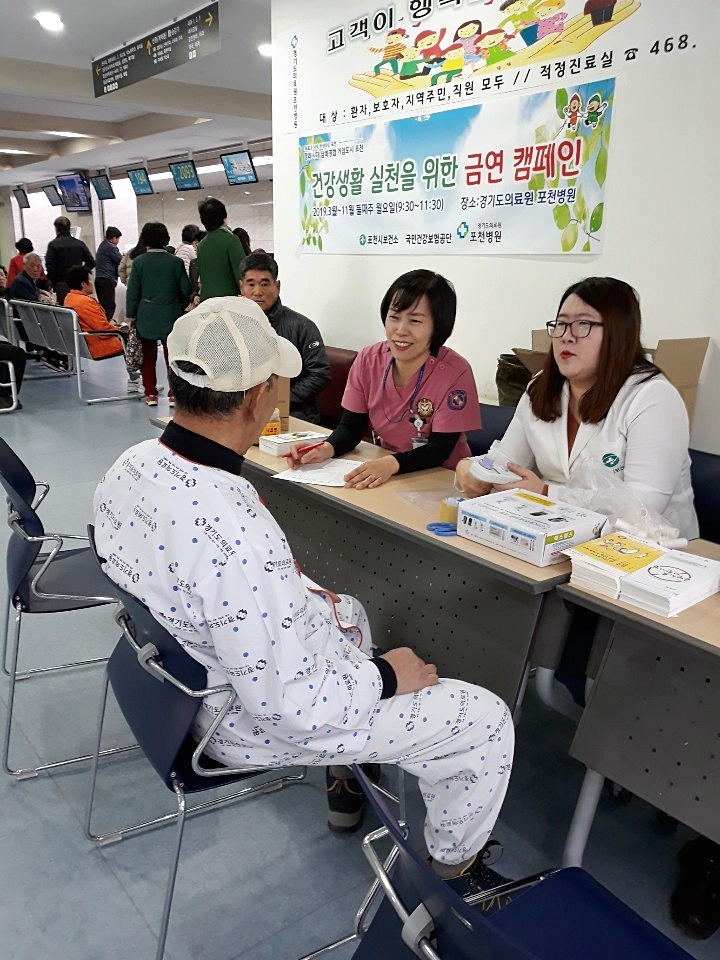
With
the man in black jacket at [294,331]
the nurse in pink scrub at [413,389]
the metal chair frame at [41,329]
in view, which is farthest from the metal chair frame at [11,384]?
the nurse in pink scrub at [413,389]

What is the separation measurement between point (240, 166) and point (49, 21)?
485 cm

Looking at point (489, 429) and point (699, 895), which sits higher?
point (489, 429)

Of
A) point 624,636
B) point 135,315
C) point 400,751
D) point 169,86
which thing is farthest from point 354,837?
point 169,86

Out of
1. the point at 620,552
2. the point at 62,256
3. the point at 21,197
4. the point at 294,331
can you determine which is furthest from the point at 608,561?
the point at 21,197

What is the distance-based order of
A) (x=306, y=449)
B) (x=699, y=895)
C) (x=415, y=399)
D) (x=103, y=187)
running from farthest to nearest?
(x=103, y=187) → (x=415, y=399) → (x=306, y=449) → (x=699, y=895)

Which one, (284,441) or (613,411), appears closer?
(613,411)

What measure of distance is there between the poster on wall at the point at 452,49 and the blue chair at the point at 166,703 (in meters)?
2.60

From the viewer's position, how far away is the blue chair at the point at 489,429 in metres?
2.84

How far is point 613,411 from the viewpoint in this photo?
1951 mm

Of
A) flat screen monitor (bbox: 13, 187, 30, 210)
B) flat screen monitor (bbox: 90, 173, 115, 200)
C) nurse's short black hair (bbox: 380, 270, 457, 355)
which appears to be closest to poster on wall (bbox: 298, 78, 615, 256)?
nurse's short black hair (bbox: 380, 270, 457, 355)

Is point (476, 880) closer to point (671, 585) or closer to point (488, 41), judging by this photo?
point (671, 585)

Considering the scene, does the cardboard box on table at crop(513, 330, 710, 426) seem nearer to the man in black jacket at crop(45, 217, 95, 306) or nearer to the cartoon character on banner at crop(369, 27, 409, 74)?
the cartoon character on banner at crop(369, 27, 409, 74)

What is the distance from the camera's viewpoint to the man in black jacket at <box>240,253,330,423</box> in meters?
3.40

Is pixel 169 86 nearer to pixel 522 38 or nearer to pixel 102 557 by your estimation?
pixel 522 38
